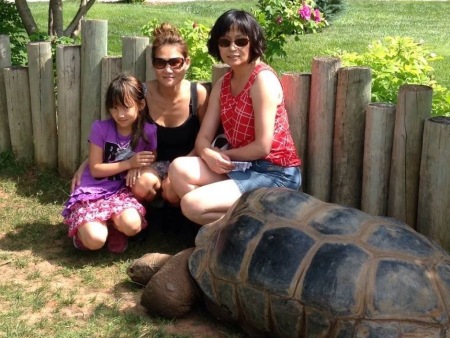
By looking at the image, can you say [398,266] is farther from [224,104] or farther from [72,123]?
[72,123]

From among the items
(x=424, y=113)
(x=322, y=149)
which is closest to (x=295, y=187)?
(x=322, y=149)

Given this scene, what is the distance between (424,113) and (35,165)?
11.3 feet

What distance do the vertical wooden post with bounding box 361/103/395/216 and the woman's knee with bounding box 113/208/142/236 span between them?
1.53 meters

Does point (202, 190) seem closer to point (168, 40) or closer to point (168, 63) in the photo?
point (168, 63)

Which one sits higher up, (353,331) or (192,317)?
(353,331)

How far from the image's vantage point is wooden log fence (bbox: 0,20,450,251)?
4.60 m

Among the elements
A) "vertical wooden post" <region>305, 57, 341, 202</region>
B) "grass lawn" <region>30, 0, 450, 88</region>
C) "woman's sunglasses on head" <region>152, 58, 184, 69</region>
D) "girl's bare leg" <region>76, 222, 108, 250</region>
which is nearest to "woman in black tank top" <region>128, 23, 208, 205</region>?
"woman's sunglasses on head" <region>152, 58, 184, 69</region>

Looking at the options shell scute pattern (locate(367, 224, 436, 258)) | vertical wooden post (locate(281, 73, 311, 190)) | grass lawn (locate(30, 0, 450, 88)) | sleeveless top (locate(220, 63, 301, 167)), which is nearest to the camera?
shell scute pattern (locate(367, 224, 436, 258))

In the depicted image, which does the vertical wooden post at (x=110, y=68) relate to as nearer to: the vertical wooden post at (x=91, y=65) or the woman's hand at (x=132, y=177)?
the vertical wooden post at (x=91, y=65)

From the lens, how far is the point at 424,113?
4.62 m

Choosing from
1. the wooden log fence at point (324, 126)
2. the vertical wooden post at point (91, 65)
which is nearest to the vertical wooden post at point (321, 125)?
the wooden log fence at point (324, 126)

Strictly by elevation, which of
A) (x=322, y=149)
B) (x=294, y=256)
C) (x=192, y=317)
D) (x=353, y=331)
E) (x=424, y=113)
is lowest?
(x=192, y=317)

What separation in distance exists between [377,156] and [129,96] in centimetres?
169

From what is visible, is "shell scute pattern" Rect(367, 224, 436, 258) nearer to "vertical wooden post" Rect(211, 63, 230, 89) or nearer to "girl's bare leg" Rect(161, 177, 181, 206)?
"girl's bare leg" Rect(161, 177, 181, 206)
